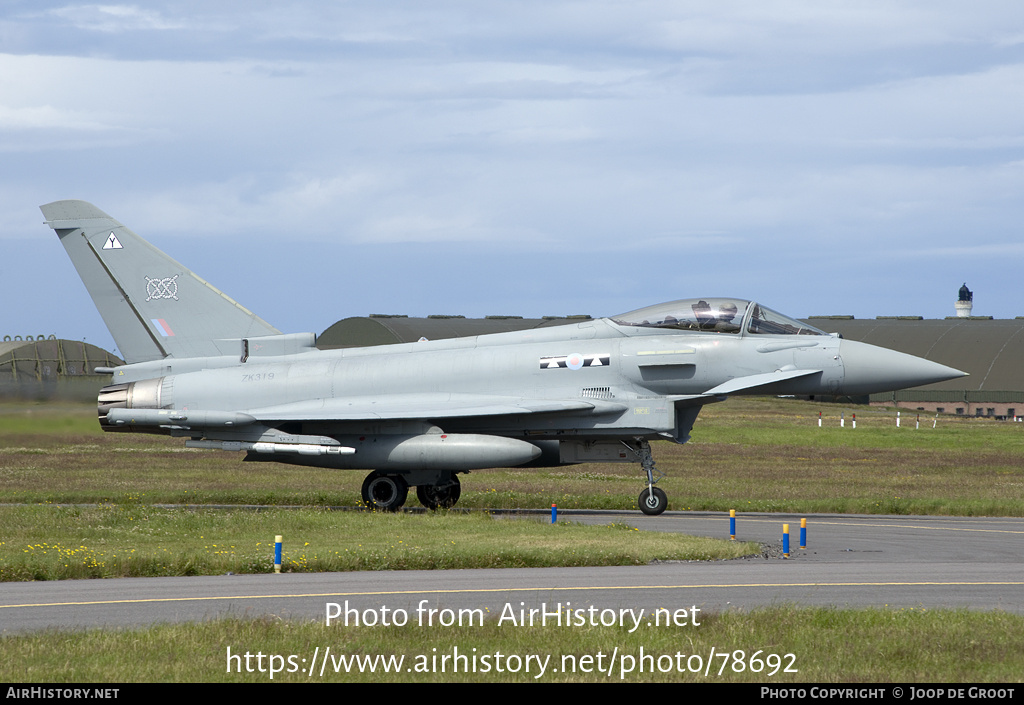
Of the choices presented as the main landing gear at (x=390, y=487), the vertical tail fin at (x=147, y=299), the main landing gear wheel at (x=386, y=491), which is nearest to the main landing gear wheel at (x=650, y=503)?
the main landing gear at (x=390, y=487)

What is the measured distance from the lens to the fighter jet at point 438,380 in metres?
21.0

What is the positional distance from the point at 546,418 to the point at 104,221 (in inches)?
431

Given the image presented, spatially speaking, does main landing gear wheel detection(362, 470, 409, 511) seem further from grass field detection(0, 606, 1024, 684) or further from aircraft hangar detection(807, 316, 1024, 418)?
aircraft hangar detection(807, 316, 1024, 418)

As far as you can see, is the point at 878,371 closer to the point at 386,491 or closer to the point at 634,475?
the point at 386,491

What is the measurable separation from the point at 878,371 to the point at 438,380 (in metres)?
8.85

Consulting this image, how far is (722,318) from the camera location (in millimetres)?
21406

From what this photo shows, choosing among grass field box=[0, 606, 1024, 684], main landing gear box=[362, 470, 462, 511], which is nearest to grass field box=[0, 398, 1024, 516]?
main landing gear box=[362, 470, 462, 511]

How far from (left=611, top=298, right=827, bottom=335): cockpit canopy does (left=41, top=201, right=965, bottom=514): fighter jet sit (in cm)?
3

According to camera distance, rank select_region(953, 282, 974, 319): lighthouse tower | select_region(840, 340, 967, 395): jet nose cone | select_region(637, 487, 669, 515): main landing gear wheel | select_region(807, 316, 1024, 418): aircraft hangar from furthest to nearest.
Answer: select_region(953, 282, 974, 319): lighthouse tower
select_region(807, 316, 1024, 418): aircraft hangar
select_region(637, 487, 669, 515): main landing gear wheel
select_region(840, 340, 967, 395): jet nose cone

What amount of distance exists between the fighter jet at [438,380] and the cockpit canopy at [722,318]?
29 mm

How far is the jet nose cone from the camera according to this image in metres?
20.8

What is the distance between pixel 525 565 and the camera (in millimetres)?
14828

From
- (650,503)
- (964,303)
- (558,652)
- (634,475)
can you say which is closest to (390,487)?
(650,503)

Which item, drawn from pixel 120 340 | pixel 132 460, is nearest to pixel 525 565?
pixel 120 340
